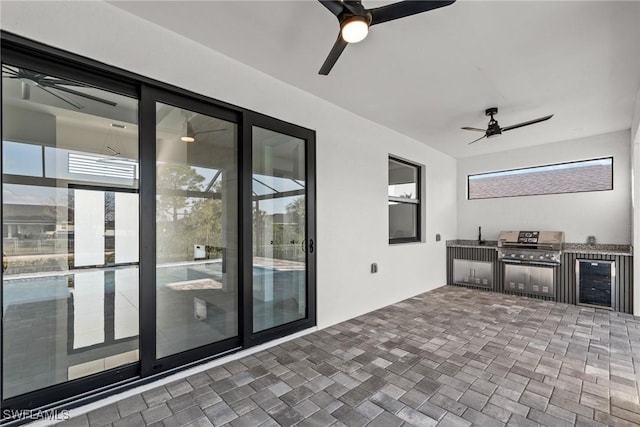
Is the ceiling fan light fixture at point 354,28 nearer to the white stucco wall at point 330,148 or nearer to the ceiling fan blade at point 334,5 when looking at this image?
the ceiling fan blade at point 334,5

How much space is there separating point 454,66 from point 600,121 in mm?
3112

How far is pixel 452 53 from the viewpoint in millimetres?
2611

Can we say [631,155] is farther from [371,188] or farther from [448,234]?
[371,188]

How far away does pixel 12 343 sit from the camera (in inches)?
75.9

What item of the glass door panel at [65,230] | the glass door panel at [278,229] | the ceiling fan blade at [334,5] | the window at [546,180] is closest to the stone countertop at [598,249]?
the window at [546,180]

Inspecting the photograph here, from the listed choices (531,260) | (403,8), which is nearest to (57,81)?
(403,8)

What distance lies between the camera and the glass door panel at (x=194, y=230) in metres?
2.47

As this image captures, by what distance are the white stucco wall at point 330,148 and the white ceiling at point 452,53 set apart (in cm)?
16

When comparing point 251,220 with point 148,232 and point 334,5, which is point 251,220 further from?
point 334,5

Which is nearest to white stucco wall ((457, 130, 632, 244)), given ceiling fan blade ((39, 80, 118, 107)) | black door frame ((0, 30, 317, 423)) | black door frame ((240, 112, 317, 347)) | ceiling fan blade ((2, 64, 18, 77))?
black door frame ((240, 112, 317, 347))

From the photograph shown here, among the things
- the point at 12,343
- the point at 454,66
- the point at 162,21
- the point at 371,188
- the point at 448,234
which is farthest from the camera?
the point at 448,234

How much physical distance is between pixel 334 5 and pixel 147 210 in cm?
194

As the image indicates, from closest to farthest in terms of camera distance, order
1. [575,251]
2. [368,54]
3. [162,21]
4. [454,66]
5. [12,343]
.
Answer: [12,343]
[162,21]
[368,54]
[454,66]
[575,251]

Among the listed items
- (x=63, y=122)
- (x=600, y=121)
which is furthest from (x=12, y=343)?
(x=600, y=121)
